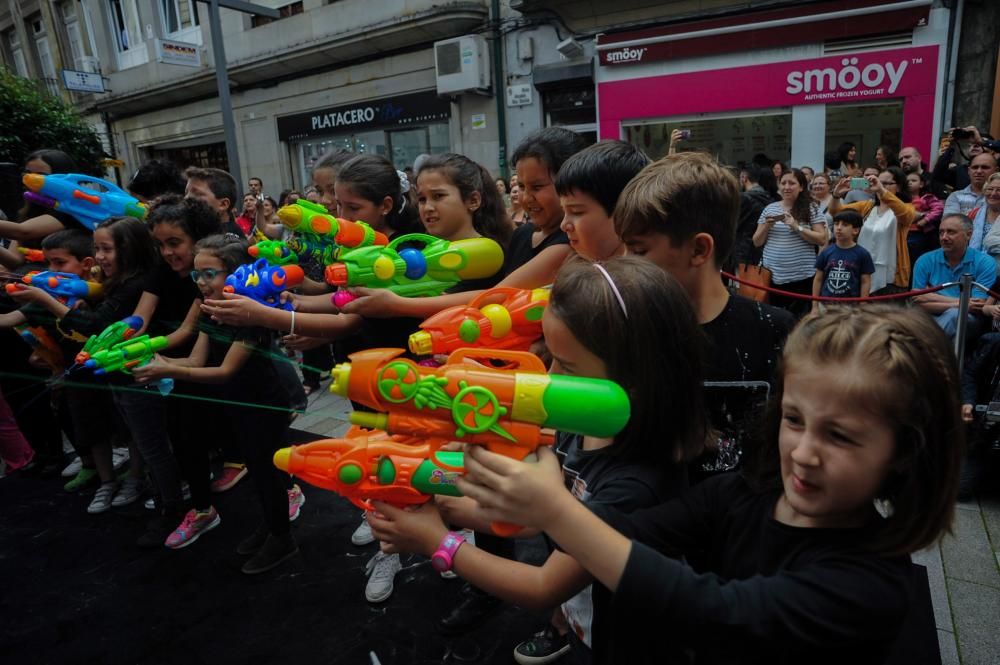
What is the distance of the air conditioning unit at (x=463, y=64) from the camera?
31.2 ft

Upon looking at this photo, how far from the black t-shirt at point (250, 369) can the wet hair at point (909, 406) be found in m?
2.25

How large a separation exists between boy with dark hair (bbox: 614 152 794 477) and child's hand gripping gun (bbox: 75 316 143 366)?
212cm

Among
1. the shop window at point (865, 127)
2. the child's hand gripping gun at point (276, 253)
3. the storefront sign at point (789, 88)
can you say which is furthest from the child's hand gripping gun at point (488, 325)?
the shop window at point (865, 127)

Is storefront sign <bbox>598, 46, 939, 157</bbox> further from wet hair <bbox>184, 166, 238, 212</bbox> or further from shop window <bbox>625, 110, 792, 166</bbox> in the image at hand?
wet hair <bbox>184, 166, 238, 212</bbox>

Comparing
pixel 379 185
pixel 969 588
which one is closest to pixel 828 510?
pixel 379 185

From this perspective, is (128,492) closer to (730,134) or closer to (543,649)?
(543,649)

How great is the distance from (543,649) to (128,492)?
113 inches

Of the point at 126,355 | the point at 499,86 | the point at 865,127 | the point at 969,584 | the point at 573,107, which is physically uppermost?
the point at 499,86

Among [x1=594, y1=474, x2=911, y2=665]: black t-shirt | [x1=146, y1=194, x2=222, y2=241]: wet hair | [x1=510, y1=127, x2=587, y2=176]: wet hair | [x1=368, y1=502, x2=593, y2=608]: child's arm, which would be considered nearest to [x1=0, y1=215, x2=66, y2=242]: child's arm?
[x1=146, y1=194, x2=222, y2=241]: wet hair

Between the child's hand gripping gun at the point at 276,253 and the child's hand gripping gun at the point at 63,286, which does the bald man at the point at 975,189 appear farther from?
the child's hand gripping gun at the point at 63,286

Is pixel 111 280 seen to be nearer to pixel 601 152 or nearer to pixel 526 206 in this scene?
pixel 526 206

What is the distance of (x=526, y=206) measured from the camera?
2133 mm

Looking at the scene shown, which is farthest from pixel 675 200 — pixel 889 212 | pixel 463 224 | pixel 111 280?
pixel 889 212

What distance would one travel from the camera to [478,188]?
7.51 ft
